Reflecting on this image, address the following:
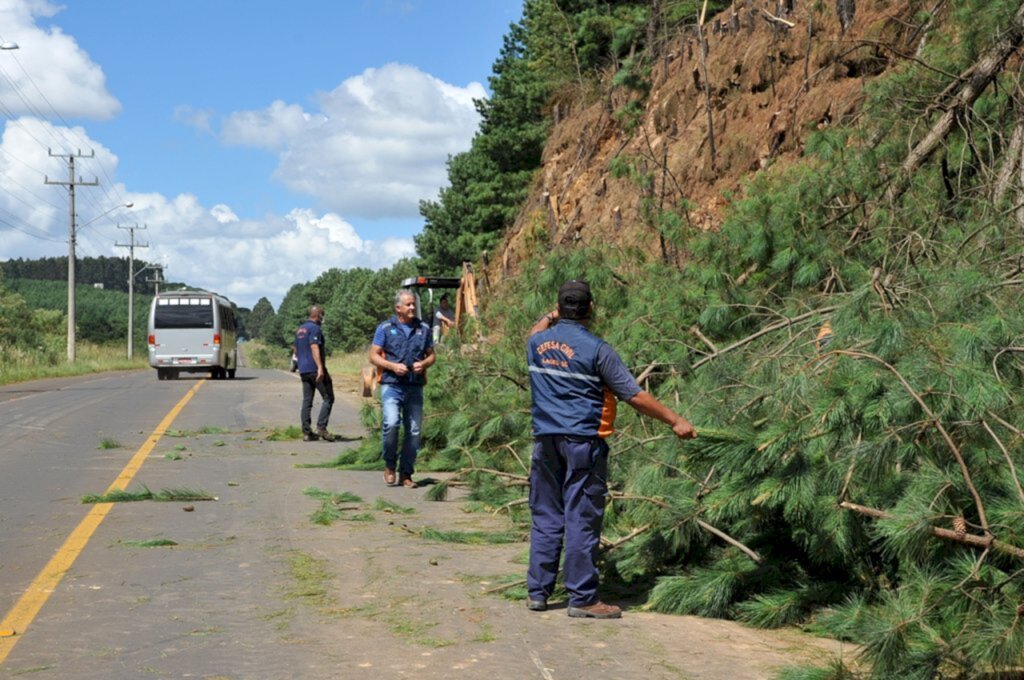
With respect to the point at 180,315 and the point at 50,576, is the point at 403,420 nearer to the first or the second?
the point at 50,576

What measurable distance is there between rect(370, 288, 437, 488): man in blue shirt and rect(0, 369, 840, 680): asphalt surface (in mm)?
390

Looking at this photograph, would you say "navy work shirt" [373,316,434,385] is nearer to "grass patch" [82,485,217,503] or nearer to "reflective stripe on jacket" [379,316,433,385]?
"reflective stripe on jacket" [379,316,433,385]

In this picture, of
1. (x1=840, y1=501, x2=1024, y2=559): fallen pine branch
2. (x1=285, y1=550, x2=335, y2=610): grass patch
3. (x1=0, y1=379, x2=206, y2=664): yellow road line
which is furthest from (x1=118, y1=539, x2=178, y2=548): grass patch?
(x1=840, y1=501, x2=1024, y2=559): fallen pine branch

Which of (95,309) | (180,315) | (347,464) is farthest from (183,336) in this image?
(95,309)

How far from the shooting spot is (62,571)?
7719 millimetres

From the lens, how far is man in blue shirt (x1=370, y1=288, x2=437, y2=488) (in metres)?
12.1

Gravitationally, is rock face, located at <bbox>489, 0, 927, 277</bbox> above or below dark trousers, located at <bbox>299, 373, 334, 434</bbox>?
above

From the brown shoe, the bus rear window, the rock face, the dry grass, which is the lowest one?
the brown shoe

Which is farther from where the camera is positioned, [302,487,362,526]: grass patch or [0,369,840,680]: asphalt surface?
[302,487,362,526]: grass patch

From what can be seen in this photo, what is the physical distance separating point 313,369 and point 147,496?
613 centimetres

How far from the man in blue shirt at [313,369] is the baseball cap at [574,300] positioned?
10.3 meters

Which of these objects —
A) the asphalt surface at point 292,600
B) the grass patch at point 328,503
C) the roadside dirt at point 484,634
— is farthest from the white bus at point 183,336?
the roadside dirt at point 484,634

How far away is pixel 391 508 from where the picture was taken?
10.5m

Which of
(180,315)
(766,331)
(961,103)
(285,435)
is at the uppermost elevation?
(961,103)
